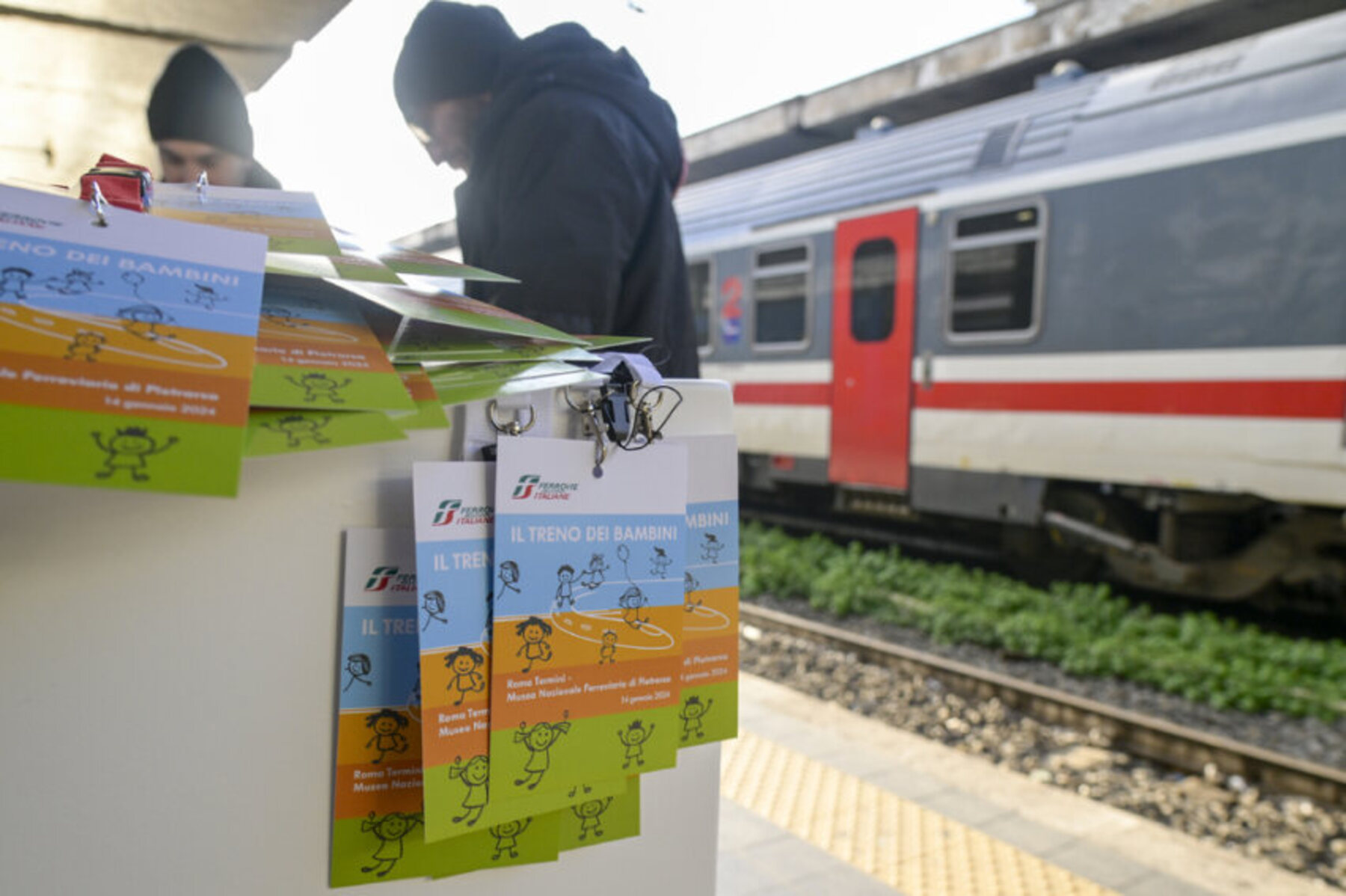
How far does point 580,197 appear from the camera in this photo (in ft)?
5.09

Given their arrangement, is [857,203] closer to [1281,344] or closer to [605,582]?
[1281,344]

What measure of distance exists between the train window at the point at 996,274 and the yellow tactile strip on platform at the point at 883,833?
3.95 metres

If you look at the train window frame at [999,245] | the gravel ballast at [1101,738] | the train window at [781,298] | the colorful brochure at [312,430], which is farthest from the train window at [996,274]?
the colorful brochure at [312,430]

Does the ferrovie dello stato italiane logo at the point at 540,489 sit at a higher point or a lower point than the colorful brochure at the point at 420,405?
lower

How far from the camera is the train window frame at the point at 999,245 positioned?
6102 millimetres

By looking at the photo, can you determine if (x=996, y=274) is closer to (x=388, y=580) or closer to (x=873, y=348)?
(x=873, y=348)

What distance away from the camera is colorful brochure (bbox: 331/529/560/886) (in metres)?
0.72

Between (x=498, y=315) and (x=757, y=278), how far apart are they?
7498 millimetres

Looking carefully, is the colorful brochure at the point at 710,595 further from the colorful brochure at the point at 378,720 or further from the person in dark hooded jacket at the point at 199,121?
the person in dark hooded jacket at the point at 199,121

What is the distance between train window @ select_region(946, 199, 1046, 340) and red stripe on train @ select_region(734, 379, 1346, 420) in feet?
1.29

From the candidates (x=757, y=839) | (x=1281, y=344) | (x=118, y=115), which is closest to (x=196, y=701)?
(x=757, y=839)

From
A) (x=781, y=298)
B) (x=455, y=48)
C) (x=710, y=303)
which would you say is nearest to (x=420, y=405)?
(x=455, y=48)

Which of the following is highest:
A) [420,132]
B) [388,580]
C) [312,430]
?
[420,132]

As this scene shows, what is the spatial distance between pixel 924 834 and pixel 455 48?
2.47m
